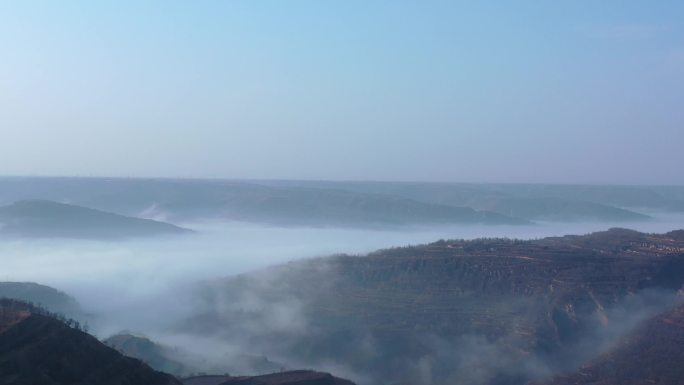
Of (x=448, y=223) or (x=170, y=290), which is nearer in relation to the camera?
(x=170, y=290)

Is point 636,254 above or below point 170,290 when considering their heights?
above

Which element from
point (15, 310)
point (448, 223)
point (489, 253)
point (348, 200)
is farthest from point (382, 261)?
point (348, 200)

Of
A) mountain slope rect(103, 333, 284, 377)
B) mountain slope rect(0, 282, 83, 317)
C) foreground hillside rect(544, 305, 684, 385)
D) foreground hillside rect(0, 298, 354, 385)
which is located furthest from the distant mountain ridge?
foreground hillside rect(0, 298, 354, 385)

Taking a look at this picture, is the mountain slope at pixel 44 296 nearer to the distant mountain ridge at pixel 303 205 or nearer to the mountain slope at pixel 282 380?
the mountain slope at pixel 282 380

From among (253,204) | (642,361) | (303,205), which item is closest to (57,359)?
(642,361)

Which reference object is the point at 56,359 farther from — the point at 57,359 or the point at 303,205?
the point at 303,205

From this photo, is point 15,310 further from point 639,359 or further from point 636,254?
point 636,254

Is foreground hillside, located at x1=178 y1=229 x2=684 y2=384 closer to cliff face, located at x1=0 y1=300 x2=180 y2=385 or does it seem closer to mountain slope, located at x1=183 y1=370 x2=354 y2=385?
mountain slope, located at x1=183 y1=370 x2=354 y2=385
